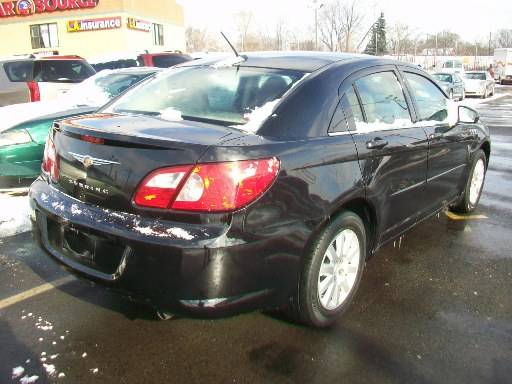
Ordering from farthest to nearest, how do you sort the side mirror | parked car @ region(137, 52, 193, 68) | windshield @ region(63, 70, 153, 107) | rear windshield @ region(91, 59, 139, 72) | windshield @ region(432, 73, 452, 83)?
windshield @ region(432, 73, 452, 83)
rear windshield @ region(91, 59, 139, 72)
parked car @ region(137, 52, 193, 68)
windshield @ region(63, 70, 153, 107)
the side mirror

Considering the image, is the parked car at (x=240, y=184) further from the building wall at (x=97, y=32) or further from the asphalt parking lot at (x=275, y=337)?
the building wall at (x=97, y=32)

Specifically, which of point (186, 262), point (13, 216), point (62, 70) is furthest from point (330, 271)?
point (62, 70)

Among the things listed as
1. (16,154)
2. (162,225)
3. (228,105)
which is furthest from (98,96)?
(162,225)

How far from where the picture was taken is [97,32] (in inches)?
1388

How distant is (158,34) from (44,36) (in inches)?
339

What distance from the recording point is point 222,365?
8.29ft

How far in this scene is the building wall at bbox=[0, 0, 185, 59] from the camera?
34562 millimetres

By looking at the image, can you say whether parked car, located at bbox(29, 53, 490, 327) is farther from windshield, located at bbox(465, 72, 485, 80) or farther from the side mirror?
windshield, located at bbox(465, 72, 485, 80)

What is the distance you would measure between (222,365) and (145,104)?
1.75 meters

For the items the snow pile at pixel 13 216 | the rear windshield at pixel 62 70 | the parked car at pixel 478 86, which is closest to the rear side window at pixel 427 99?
the snow pile at pixel 13 216

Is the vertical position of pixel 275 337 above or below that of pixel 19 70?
below

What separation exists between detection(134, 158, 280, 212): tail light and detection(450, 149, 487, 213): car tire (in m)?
3.10

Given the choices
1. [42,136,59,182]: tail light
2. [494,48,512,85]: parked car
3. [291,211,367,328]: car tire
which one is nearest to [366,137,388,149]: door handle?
[291,211,367,328]: car tire

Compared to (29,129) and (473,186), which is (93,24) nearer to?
(29,129)
